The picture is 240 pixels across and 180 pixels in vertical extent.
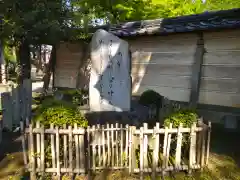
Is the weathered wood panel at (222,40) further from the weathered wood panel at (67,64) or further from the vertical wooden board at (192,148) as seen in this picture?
the weathered wood panel at (67,64)

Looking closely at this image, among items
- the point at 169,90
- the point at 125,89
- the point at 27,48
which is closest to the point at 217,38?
the point at 169,90

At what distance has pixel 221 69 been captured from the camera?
9.91 meters

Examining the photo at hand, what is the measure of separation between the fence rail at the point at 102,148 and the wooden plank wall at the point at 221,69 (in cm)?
497

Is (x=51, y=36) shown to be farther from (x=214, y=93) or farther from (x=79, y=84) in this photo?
(x=214, y=93)

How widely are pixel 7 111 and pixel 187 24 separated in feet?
25.4

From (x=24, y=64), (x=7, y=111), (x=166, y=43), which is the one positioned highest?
(x=166, y=43)

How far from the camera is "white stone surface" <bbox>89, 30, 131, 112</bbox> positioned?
7656 millimetres

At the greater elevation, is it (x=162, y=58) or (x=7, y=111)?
(x=162, y=58)

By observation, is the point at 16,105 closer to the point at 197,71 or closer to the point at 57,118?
the point at 57,118

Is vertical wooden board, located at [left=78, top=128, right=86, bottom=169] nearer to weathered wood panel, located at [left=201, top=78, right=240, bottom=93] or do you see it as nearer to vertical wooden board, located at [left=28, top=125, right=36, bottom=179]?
vertical wooden board, located at [left=28, top=125, right=36, bottom=179]

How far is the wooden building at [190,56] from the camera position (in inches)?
380

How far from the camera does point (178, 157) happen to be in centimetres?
518

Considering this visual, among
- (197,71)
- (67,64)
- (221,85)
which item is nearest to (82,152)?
(197,71)

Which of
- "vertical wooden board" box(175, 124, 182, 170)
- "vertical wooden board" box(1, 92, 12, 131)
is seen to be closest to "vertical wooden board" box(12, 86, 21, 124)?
"vertical wooden board" box(1, 92, 12, 131)
